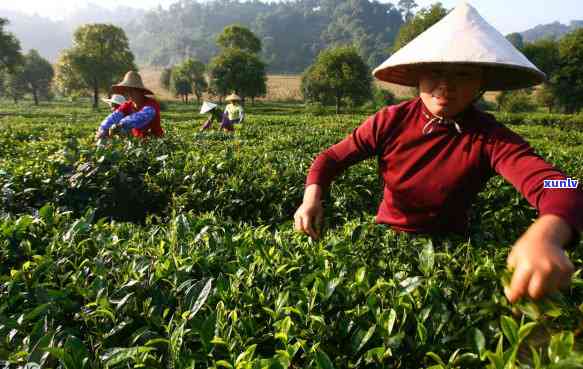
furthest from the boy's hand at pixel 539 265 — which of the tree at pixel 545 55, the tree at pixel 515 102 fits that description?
the tree at pixel 545 55

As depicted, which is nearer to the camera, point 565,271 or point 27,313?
point 565,271

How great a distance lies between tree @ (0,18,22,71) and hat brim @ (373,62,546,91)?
173 ft

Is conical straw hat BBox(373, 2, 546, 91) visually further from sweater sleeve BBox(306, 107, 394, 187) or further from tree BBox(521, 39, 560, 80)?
tree BBox(521, 39, 560, 80)

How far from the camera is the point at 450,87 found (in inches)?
76.0

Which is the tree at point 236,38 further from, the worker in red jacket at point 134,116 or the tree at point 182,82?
the worker in red jacket at point 134,116

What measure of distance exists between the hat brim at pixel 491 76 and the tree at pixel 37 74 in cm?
7966

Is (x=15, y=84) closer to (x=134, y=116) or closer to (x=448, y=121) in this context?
(x=134, y=116)

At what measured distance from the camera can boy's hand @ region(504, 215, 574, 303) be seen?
102 cm

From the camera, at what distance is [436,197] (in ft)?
7.11

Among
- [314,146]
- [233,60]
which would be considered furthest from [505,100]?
[314,146]

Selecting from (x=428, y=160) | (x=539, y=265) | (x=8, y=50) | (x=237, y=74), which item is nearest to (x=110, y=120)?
(x=428, y=160)

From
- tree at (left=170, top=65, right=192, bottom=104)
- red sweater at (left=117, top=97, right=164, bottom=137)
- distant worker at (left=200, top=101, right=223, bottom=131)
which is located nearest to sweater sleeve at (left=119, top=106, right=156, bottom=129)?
red sweater at (left=117, top=97, right=164, bottom=137)

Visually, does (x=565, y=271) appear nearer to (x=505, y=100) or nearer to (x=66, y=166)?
(x=66, y=166)

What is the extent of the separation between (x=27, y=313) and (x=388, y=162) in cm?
200
